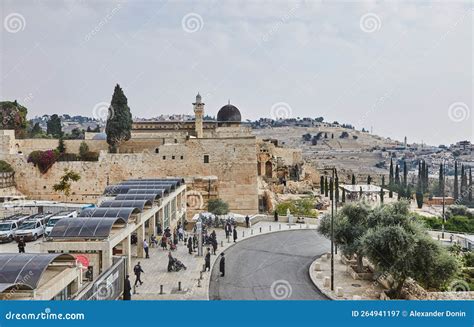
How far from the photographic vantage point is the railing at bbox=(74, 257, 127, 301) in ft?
25.9

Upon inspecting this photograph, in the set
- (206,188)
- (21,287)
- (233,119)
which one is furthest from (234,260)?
(233,119)

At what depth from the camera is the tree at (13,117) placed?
34.5 meters

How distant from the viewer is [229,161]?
2745 centimetres

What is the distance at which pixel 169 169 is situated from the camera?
90.5ft

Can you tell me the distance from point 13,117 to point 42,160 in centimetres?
951

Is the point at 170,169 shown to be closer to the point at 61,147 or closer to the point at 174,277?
the point at 61,147

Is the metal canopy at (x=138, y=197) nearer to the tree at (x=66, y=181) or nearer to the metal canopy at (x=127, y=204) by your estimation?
the metal canopy at (x=127, y=204)

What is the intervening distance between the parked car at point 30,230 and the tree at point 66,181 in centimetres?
1076

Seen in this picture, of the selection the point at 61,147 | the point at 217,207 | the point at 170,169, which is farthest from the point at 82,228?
the point at 61,147

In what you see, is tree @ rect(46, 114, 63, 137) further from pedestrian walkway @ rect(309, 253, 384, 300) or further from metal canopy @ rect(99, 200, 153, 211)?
pedestrian walkway @ rect(309, 253, 384, 300)

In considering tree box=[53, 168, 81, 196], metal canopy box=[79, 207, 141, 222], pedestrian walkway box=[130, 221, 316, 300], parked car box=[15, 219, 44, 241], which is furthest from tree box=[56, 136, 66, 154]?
metal canopy box=[79, 207, 141, 222]

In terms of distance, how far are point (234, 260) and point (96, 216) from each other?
15.4ft

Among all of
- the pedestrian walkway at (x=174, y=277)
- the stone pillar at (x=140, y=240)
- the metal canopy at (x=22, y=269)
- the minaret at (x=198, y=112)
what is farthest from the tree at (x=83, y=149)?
the metal canopy at (x=22, y=269)

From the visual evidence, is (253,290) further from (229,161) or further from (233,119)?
(233,119)
